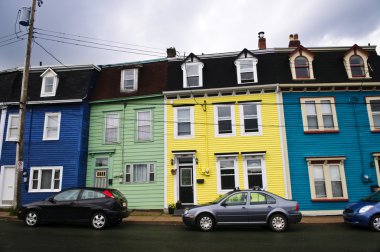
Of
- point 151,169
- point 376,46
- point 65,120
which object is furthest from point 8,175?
point 376,46

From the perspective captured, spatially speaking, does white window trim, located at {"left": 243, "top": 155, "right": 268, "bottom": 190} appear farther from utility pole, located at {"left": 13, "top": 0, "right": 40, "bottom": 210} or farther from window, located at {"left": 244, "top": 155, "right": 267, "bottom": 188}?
utility pole, located at {"left": 13, "top": 0, "right": 40, "bottom": 210}

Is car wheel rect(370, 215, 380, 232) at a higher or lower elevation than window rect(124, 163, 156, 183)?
lower

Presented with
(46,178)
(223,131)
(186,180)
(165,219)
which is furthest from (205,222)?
(46,178)

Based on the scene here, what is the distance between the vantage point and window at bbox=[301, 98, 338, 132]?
50.9ft

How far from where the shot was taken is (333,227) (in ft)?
37.5

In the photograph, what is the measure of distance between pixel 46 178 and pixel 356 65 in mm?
19188

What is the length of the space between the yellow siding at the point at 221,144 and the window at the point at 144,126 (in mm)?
1225

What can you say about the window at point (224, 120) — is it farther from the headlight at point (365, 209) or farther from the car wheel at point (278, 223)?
the headlight at point (365, 209)

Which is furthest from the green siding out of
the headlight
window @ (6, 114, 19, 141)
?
the headlight

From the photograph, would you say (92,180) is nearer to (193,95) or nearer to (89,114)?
(89,114)

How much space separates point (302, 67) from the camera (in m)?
16.6

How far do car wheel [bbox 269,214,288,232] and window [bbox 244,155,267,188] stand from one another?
466cm

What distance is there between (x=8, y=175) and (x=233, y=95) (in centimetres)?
1413

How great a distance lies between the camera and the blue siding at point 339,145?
14.6m
